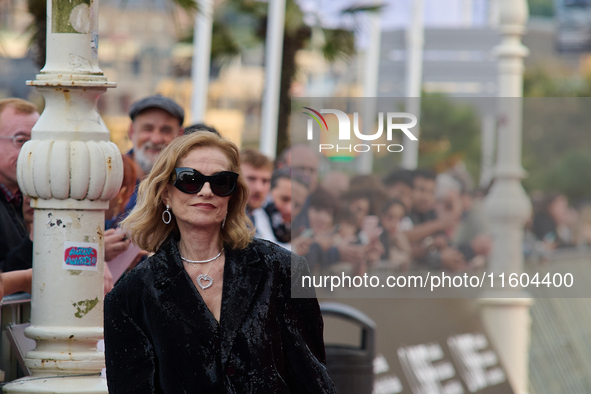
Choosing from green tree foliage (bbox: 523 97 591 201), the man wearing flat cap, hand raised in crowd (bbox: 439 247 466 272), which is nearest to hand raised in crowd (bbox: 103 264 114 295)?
the man wearing flat cap

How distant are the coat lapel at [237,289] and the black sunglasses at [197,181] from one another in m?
0.20

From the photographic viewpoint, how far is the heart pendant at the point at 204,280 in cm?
282

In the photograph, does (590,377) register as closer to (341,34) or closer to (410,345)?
(410,345)

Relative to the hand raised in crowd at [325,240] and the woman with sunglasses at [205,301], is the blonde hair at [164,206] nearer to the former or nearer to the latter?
the woman with sunglasses at [205,301]

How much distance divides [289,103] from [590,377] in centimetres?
1139

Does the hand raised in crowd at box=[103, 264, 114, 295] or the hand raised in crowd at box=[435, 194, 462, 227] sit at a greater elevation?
the hand raised in crowd at box=[435, 194, 462, 227]

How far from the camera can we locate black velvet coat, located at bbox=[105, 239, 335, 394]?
270cm

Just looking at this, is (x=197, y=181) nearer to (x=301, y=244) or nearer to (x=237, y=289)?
(x=237, y=289)

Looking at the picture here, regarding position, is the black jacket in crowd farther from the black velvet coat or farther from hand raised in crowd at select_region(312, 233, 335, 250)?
hand raised in crowd at select_region(312, 233, 335, 250)

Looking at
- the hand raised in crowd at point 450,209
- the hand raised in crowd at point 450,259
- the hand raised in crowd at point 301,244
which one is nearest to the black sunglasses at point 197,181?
the hand raised in crowd at point 301,244

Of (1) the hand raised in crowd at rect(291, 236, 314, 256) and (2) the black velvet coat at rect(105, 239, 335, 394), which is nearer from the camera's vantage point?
(2) the black velvet coat at rect(105, 239, 335, 394)

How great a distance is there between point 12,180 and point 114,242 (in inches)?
20.3

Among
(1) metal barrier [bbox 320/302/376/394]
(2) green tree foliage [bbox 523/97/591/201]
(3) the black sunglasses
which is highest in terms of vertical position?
(2) green tree foliage [bbox 523/97/591/201]

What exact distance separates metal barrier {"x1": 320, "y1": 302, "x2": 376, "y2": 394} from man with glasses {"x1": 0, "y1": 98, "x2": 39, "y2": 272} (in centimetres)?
170
